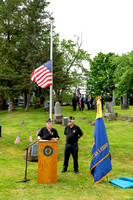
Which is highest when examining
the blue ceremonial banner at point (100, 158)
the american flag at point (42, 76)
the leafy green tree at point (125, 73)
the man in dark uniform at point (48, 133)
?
the leafy green tree at point (125, 73)

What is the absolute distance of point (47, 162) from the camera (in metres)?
5.64

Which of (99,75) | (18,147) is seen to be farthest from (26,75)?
(99,75)

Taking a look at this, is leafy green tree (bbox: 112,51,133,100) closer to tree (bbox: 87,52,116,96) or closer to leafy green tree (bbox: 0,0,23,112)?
tree (bbox: 87,52,116,96)

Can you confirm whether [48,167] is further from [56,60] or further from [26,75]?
[56,60]

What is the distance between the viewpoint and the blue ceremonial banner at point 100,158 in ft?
19.5

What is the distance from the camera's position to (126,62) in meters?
36.1

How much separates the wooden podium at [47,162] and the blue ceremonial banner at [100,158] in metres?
1.31

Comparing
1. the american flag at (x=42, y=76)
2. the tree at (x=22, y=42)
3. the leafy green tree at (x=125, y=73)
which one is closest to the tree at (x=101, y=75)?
the leafy green tree at (x=125, y=73)

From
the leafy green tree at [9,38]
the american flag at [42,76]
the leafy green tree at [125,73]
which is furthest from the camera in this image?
the leafy green tree at [125,73]

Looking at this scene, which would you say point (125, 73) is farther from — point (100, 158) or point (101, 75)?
point (100, 158)

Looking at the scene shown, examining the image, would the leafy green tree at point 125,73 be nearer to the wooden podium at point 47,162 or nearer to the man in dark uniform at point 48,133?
the man in dark uniform at point 48,133

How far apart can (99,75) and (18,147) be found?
37.5 metres

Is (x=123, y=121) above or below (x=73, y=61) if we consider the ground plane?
below

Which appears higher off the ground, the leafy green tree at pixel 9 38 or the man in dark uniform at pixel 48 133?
the leafy green tree at pixel 9 38
